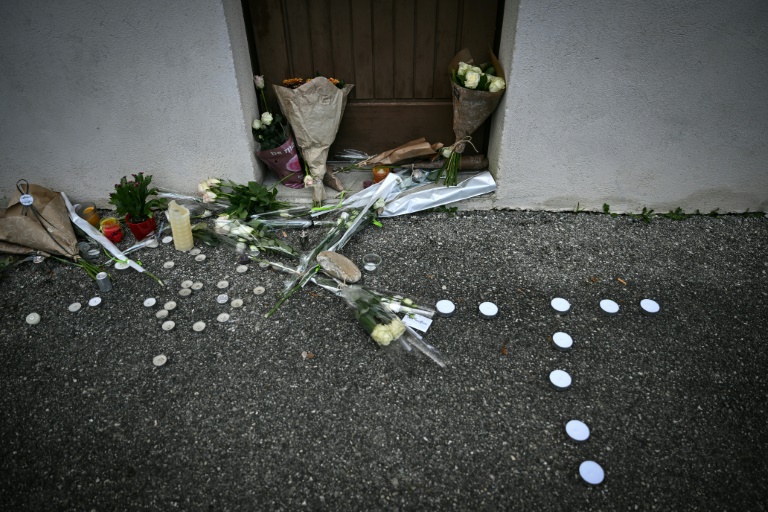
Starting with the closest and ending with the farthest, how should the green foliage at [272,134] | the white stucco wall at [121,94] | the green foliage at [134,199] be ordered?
the white stucco wall at [121,94] < the green foliage at [134,199] < the green foliage at [272,134]

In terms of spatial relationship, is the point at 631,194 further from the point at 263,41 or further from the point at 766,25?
the point at 263,41

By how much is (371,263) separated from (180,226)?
1380 mm

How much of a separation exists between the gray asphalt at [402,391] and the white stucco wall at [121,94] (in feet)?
2.90

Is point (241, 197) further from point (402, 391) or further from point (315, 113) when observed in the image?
point (402, 391)

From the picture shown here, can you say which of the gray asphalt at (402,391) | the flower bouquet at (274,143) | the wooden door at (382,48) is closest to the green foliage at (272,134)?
the flower bouquet at (274,143)

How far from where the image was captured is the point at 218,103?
339 cm

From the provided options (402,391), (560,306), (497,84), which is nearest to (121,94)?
(497,84)

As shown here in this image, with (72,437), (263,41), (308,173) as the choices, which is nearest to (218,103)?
(263,41)

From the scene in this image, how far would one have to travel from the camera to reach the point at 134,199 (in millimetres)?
3348

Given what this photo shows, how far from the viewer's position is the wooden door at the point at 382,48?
3.35 meters

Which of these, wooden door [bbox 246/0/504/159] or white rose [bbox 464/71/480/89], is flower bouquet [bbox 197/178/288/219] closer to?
wooden door [bbox 246/0/504/159]

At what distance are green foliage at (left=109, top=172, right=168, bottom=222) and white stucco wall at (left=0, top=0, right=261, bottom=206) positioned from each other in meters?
0.36

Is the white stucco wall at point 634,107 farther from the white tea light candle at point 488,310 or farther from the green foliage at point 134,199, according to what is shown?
the green foliage at point 134,199

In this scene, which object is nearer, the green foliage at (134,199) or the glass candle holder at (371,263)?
the glass candle holder at (371,263)
